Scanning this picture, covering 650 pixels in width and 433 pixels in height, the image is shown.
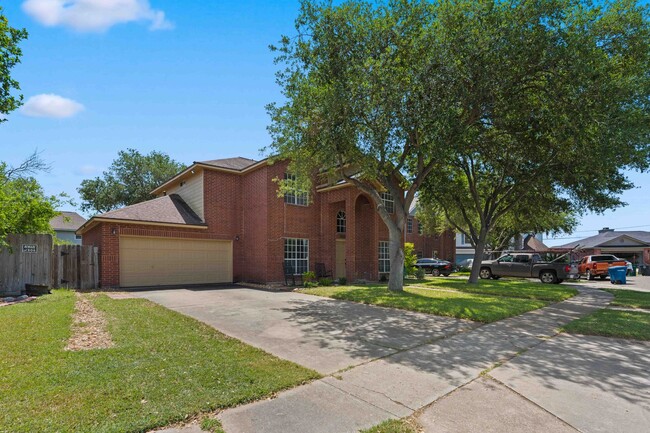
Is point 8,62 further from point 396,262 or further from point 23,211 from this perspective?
point 396,262

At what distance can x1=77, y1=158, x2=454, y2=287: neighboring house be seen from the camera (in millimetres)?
15516

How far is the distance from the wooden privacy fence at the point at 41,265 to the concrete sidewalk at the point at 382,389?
11977 mm

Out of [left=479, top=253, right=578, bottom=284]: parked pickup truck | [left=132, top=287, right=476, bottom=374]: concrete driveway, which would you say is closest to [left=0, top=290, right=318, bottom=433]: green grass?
[left=132, top=287, right=476, bottom=374]: concrete driveway

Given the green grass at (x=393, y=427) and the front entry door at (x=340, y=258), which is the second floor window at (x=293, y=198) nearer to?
the front entry door at (x=340, y=258)

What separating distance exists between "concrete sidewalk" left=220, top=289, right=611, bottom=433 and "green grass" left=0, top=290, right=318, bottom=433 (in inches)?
12.5

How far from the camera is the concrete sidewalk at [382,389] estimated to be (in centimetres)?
336

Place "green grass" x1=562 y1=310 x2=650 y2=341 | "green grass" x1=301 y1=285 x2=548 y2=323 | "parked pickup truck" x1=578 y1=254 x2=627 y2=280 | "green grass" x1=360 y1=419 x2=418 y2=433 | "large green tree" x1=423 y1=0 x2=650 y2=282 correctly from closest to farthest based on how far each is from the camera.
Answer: "green grass" x1=360 y1=419 x2=418 y2=433, "green grass" x1=562 y1=310 x2=650 y2=341, "green grass" x1=301 y1=285 x2=548 y2=323, "large green tree" x1=423 y1=0 x2=650 y2=282, "parked pickup truck" x1=578 y1=254 x2=627 y2=280

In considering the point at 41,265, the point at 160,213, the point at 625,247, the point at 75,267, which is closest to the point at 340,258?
the point at 160,213

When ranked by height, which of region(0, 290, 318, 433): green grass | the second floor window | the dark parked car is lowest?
the dark parked car

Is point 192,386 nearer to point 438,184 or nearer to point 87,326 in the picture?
point 87,326

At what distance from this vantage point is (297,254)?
18328mm

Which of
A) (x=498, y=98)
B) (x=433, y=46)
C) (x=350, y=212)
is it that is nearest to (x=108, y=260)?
(x=350, y=212)

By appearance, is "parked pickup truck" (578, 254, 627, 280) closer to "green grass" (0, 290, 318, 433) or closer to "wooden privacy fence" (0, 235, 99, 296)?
"green grass" (0, 290, 318, 433)

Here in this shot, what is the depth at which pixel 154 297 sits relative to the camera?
1198cm
